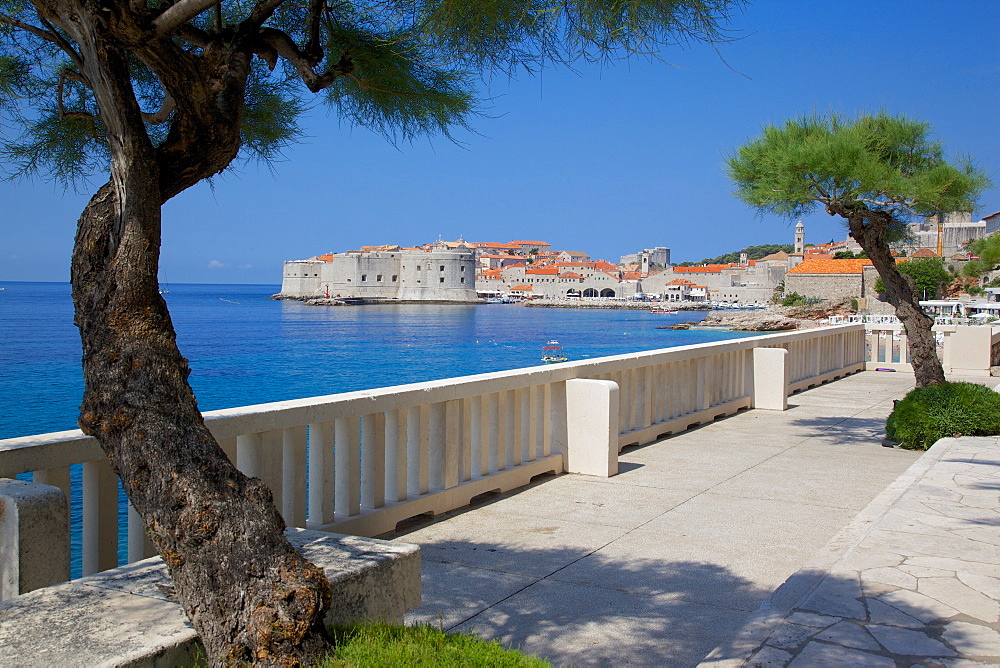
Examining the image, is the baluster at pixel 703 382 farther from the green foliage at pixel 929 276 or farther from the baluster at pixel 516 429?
the green foliage at pixel 929 276

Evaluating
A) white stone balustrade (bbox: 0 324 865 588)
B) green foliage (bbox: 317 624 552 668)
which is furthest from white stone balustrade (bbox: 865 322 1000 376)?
green foliage (bbox: 317 624 552 668)

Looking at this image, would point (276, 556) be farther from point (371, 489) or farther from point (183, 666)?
point (371, 489)

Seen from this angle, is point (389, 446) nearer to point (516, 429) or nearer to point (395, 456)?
point (395, 456)

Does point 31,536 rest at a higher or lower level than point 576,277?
lower

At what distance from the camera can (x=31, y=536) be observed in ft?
9.21

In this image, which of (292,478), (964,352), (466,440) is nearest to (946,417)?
(466,440)

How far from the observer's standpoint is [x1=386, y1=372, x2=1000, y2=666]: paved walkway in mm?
3500

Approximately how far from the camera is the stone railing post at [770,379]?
420 inches

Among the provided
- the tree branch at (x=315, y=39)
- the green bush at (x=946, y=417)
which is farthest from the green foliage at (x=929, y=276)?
the tree branch at (x=315, y=39)

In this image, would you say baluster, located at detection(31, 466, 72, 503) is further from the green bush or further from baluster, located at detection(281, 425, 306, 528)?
the green bush

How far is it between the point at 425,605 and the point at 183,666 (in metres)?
1.67

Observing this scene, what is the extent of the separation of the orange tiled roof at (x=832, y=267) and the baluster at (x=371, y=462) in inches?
3732

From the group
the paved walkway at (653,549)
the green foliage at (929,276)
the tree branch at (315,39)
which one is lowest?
the paved walkway at (653,549)

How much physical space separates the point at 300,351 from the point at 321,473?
60207mm
